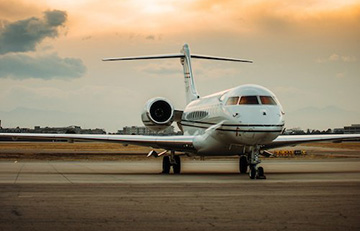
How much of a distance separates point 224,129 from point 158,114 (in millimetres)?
7111

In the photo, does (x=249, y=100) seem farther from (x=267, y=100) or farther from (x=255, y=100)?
(x=267, y=100)

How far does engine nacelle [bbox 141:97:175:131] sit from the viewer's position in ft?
93.2

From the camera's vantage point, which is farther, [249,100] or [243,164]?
[243,164]

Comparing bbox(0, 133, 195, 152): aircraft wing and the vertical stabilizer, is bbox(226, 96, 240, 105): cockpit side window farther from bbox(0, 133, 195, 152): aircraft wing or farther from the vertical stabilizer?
the vertical stabilizer

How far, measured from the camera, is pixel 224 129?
22.2m

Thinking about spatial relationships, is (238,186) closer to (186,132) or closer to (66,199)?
(66,199)

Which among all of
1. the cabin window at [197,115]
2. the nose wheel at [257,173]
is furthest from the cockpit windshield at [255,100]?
the cabin window at [197,115]

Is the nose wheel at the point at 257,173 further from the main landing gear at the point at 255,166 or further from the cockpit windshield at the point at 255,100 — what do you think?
the cockpit windshield at the point at 255,100

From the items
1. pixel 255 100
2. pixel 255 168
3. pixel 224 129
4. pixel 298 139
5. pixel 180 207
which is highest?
pixel 255 100

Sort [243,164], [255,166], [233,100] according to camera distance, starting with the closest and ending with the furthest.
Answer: [255,166], [233,100], [243,164]

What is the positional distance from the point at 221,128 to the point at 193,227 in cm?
1384

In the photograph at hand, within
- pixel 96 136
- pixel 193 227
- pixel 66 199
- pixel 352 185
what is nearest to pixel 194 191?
pixel 66 199

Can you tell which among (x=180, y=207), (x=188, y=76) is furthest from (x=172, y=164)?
(x=180, y=207)

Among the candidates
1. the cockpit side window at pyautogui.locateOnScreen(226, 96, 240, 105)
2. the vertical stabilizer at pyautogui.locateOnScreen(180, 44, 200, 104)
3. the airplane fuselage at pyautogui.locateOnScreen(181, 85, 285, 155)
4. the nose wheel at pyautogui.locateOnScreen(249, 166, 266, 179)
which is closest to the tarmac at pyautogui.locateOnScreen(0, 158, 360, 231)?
the nose wheel at pyautogui.locateOnScreen(249, 166, 266, 179)
